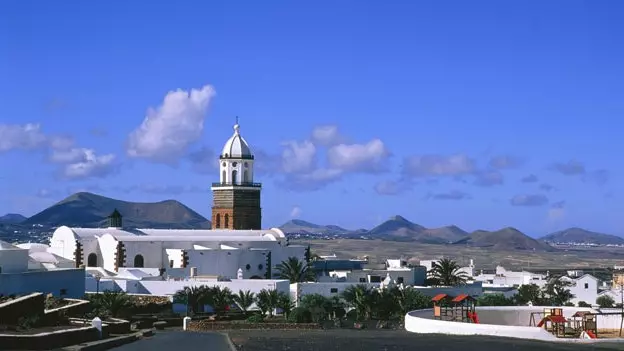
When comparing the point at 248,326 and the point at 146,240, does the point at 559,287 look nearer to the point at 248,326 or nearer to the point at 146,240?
the point at 146,240

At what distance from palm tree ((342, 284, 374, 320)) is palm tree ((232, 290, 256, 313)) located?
18.9ft

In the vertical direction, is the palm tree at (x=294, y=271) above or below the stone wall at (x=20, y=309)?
above

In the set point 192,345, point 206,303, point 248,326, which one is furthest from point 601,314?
point 206,303

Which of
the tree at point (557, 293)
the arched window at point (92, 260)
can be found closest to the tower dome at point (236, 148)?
the arched window at point (92, 260)

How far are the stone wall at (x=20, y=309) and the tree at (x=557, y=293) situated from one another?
1636 inches

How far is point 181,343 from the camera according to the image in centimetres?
3216

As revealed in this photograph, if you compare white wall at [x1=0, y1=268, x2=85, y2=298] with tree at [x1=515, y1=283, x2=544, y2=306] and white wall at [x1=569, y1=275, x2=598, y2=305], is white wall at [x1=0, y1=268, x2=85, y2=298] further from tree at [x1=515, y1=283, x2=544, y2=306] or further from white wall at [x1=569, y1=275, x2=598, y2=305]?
white wall at [x1=569, y1=275, x2=598, y2=305]

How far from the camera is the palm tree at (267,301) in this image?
5516 centimetres

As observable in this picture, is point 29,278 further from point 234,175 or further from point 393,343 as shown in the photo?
point 234,175

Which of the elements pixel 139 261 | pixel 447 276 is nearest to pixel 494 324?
pixel 447 276

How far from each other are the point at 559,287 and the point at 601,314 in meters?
30.6

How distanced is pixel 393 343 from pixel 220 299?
23.8 meters

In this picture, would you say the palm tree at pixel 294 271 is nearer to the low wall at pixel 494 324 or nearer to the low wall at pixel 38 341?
the low wall at pixel 494 324

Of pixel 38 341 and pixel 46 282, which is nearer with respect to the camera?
pixel 38 341
